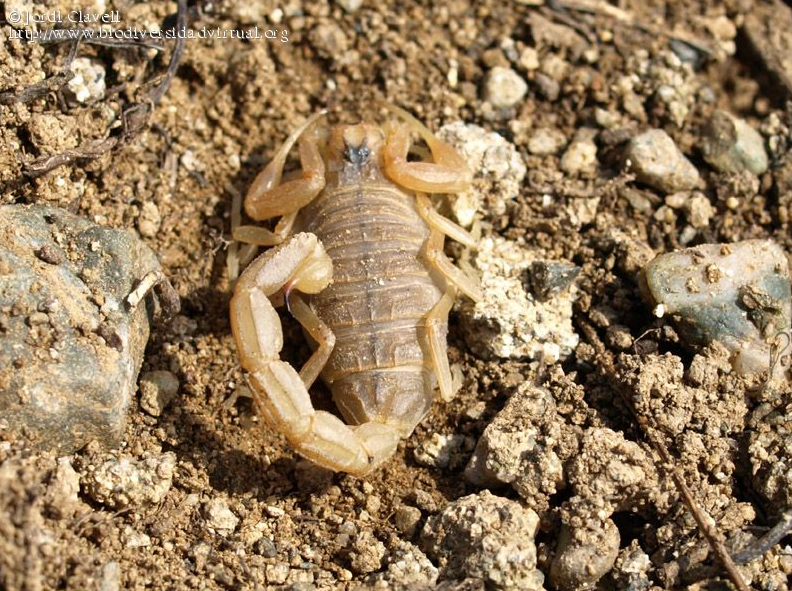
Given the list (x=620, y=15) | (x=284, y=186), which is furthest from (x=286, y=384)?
(x=620, y=15)

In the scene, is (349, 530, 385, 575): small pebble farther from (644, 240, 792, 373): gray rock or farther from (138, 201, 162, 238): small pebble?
(138, 201, 162, 238): small pebble

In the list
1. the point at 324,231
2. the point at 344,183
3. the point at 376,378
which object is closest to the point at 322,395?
the point at 376,378

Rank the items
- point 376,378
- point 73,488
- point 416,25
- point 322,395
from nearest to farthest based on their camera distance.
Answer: point 73,488 < point 376,378 < point 322,395 < point 416,25

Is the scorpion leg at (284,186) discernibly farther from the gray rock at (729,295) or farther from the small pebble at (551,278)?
the gray rock at (729,295)

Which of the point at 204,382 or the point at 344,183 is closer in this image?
the point at 204,382

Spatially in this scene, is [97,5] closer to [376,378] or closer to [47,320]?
[47,320]

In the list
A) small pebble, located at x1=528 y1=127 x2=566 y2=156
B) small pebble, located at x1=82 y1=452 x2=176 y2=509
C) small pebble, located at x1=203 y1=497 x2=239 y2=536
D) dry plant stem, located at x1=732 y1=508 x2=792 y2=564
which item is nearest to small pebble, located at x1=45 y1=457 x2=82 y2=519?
small pebble, located at x1=82 y1=452 x2=176 y2=509
